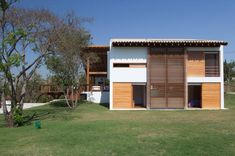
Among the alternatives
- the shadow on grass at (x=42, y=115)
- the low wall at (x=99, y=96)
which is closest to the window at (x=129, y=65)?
the shadow on grass at (x=42, y=115)

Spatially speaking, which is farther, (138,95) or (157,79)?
(138,95)

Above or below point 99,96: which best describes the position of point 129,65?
above

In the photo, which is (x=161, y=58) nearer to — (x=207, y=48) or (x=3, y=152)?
(x=207, y=48)

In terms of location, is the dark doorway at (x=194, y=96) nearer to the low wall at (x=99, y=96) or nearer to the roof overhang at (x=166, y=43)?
the roof overhang at (x=166, y=43)

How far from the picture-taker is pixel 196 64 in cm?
2639

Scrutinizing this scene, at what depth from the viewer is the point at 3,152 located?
350 inches

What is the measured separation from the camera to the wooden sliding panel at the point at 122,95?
1037 inches

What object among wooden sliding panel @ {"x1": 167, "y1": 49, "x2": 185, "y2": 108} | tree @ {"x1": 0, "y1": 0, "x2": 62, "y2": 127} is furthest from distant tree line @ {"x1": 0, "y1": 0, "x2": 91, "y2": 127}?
wooden sliding panel @ {"x1": 167, "y1": 49, "x2": 185, "y2": 108}

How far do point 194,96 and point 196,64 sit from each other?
3.48 m

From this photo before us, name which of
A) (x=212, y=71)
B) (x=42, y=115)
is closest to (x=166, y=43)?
(x=212, y=71)

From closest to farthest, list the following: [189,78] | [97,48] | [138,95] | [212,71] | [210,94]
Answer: [189,78]
[210,94]
[212,71]
[138,95]
[97,48]

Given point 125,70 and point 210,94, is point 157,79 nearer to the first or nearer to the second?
point 125,70

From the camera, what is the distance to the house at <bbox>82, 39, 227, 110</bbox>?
2591 cm

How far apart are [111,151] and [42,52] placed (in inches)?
414
